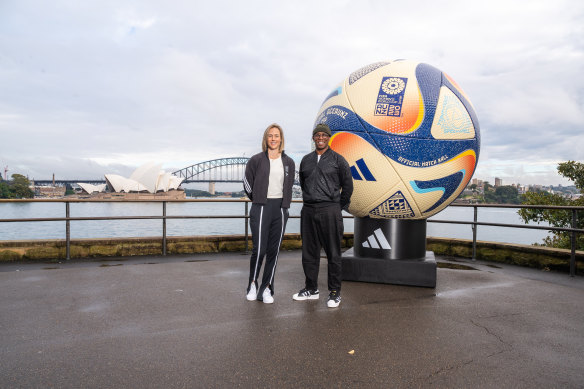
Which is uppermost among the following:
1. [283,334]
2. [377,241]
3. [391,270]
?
[377,241]

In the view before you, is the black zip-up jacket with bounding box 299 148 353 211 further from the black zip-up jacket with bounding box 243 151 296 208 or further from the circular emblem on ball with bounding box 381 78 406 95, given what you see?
the circular emblem on ball with bounding box 381 78 406 95

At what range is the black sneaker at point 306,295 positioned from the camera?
3598 millimetres

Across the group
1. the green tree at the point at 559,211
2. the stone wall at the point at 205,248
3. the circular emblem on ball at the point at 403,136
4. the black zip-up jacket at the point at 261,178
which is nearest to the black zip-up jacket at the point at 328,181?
the black zip-up jacket at the point at 261,178

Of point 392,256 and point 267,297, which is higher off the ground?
point 392,256

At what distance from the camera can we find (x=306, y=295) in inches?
142

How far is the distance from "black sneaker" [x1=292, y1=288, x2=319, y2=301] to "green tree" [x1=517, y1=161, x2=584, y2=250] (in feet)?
44.0

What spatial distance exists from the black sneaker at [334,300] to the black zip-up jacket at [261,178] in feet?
3.08

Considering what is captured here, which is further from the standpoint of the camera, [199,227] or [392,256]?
[199,227]

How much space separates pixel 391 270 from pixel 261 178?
5.98 ft

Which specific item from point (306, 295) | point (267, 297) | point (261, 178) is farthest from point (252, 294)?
point (261, 178)

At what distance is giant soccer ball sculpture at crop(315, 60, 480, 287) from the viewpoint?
3594 millimetres

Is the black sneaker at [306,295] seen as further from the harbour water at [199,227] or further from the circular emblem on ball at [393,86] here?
the harbour water at [199,227]

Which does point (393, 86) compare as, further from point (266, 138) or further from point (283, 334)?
point (283, 334)

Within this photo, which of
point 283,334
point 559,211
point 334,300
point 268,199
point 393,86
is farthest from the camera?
point 559,211
